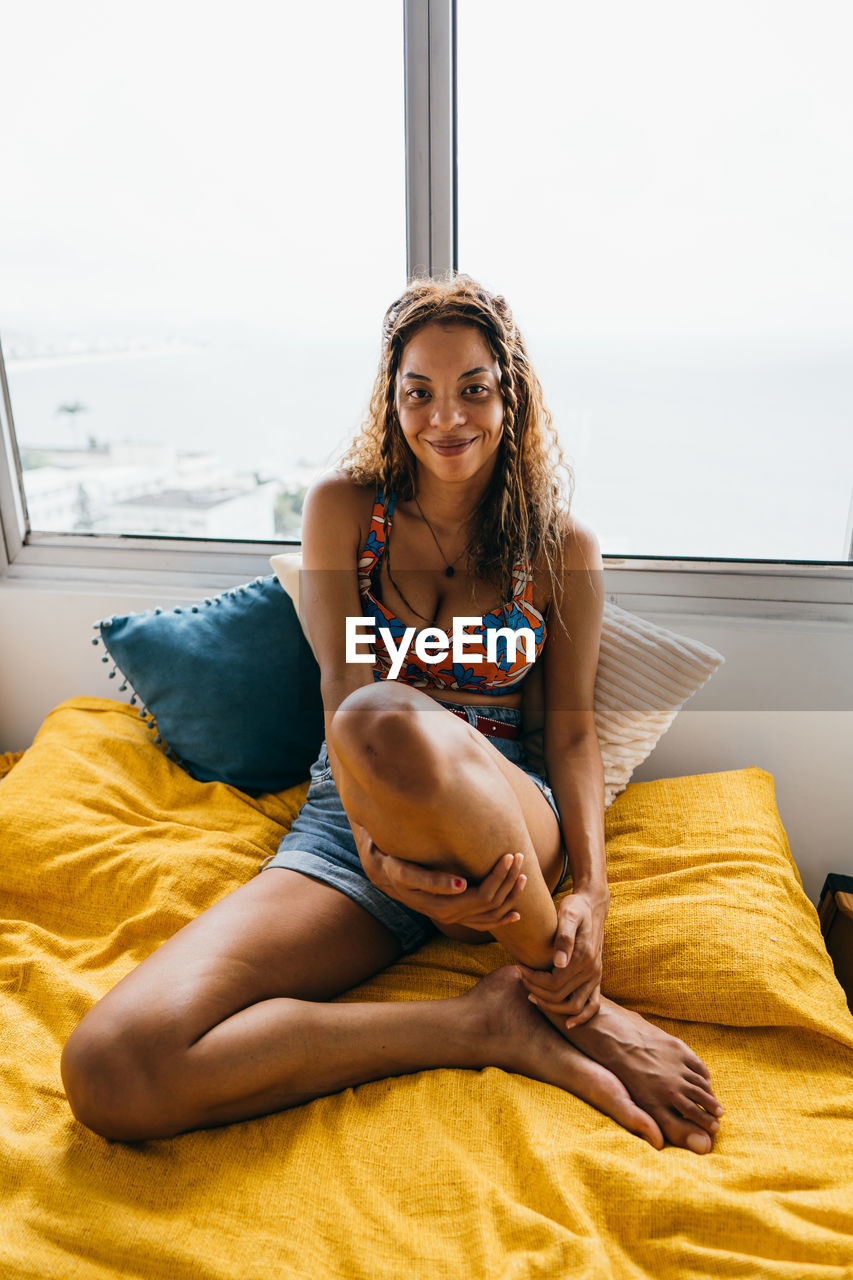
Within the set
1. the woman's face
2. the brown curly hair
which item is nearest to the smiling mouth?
the woman's face

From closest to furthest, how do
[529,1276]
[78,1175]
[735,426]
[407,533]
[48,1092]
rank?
[529,1276] → [78,1175] → [48,1092] → [407,533] → [735,426]

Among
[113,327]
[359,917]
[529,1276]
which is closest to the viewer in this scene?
[529,1276]

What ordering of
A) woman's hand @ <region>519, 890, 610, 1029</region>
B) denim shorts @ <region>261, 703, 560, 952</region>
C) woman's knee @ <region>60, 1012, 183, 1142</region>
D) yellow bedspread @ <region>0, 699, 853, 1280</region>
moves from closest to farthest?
yellow bedspread @ <region>0, 699, 853, 1280</region> < woman's knee @ <region>60, 1012, 183, 1142</region> < woman's hand @ <region>519, 890, 610, 1029</region> < denim shorts @ <region>261, 703, 560, 952</region>

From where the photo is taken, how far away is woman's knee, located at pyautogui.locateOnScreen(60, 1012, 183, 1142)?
0.97 metres

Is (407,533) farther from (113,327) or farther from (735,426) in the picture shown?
(113,327)

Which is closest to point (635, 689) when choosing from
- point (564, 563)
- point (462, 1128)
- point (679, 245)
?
point (564, 563)

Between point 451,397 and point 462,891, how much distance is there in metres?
0.70

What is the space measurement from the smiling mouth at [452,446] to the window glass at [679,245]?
57cm

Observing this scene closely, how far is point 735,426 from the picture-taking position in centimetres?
171

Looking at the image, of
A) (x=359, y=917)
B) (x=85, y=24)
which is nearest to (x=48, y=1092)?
(x=359, y=917)

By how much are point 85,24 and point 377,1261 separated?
2168mm

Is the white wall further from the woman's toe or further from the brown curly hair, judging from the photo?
the woman's toe

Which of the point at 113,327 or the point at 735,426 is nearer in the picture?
the point at 735,426

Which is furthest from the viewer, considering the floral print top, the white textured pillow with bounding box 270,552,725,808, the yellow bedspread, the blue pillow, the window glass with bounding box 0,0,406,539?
the window glass with bounding box 0,0,406,539
